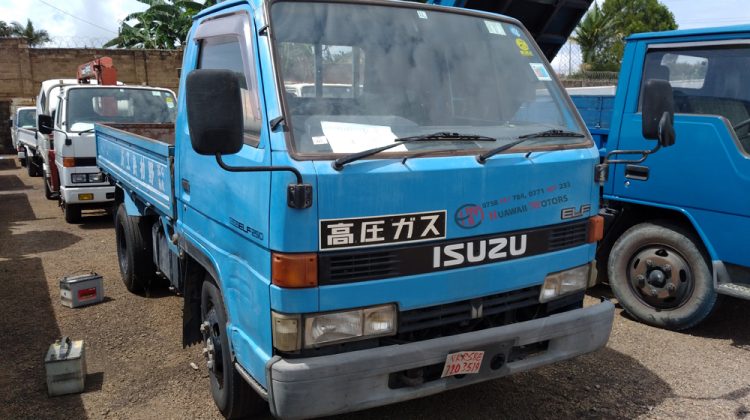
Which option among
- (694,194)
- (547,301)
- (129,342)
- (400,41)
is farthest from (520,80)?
(129,342)

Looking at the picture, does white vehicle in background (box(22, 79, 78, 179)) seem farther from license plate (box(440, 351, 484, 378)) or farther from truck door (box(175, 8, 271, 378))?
license plate (box(440, 351, 484, 378))

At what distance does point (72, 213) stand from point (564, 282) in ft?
25.9

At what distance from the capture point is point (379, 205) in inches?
104

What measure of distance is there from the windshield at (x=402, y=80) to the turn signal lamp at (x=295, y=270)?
45cm

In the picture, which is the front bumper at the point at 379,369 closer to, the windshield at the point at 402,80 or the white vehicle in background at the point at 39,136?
the windshield at the point at 402,80

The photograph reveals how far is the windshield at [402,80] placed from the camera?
286 cm

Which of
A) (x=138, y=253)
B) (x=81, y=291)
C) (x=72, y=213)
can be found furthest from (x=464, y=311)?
(x=72, y=213)

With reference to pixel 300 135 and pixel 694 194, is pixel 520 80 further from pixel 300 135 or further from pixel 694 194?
pixel 694 194

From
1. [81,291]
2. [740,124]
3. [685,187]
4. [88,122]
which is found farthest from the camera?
[88,122]

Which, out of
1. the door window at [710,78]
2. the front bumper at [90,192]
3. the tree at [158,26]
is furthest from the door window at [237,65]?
the tree at [158,26]

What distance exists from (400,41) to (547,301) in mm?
1515

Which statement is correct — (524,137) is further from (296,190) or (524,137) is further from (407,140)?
(296,190)

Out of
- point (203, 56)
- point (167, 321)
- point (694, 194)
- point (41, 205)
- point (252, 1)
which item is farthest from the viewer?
point (41, 205)

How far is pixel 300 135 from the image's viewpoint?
2.71 metres
